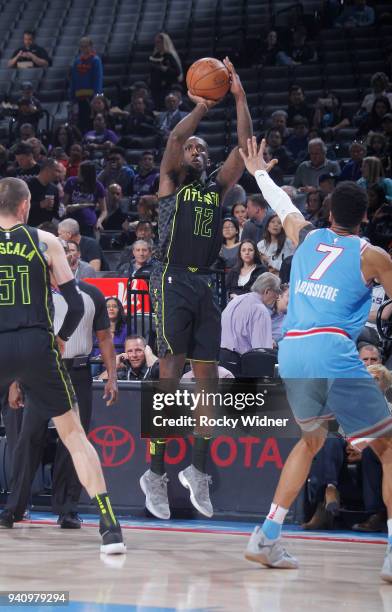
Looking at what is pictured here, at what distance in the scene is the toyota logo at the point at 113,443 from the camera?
27.8 feet

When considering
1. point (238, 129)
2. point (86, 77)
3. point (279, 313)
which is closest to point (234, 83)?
point (238, 129)

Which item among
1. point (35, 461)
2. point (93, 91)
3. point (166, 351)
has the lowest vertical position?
point (35, 461)

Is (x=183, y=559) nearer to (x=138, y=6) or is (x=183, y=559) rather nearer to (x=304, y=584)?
(x=304, y=584)

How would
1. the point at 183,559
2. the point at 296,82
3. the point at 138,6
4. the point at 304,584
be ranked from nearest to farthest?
the point at 304,584 < the point at 183,559 < the point at 296,82 < the point at 138,6

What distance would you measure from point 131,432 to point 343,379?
11.3 ft

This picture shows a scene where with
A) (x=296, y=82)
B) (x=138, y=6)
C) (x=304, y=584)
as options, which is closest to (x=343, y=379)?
(x=304, y=584)

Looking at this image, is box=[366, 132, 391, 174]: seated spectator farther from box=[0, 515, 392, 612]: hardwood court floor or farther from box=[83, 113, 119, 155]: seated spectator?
box=[0, 515, 392, 612]: hardwood court floor

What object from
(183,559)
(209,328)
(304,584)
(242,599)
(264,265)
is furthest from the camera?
(264,265)

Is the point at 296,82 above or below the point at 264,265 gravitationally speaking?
above

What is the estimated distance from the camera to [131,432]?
8.47 meters

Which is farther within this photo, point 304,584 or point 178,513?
point 178,513

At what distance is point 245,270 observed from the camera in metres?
10.7

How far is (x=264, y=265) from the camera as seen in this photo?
1108 cm

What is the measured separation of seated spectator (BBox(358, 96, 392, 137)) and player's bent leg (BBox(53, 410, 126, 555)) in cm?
Result: 916
